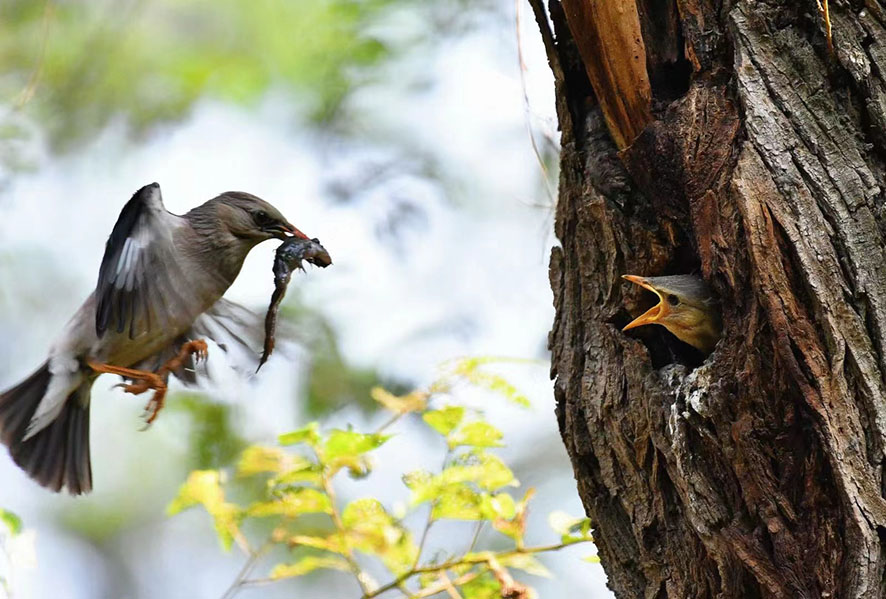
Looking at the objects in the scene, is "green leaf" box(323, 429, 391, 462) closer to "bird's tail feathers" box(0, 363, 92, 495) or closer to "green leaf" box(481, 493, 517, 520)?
"green leaf" box(481, 493, 517, 520)

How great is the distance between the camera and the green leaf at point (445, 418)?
9.29ft

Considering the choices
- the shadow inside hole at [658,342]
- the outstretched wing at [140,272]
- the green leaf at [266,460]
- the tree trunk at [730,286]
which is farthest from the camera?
the green leaf at [266,460]

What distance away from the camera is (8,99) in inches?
213

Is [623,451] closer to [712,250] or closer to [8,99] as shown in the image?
[712,250]

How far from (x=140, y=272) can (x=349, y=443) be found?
0.77m

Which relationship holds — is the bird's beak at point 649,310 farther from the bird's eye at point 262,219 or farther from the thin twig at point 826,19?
the bird's eye at point 262,219

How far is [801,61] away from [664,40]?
341mm

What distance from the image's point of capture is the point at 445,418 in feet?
9.33

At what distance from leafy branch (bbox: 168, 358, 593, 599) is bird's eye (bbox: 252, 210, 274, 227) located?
0.68m

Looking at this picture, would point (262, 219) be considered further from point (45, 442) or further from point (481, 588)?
point (481, 588)

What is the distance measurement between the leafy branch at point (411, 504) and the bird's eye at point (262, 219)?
677 millimetres

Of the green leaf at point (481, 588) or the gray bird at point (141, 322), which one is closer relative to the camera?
the gray bird at point (141, 322)

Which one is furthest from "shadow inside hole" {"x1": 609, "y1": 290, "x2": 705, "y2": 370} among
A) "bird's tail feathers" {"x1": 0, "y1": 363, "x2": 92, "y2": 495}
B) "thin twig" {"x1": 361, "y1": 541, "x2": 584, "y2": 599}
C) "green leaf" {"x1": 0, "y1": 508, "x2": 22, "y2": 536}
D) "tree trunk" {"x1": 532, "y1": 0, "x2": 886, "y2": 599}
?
"bird's tail feathers" {"x1": 0, "y1": 363, "x2": 92, "y2": 495}

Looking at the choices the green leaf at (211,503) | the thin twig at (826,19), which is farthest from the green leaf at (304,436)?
the thin twig at (826,19)
